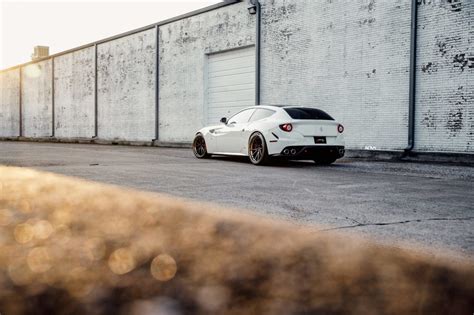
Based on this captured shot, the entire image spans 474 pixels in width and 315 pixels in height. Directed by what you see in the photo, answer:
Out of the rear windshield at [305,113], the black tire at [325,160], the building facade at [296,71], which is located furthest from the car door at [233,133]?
the building facade at [296,71]

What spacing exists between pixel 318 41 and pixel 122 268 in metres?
16.1

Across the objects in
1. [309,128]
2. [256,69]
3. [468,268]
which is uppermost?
[256,69]

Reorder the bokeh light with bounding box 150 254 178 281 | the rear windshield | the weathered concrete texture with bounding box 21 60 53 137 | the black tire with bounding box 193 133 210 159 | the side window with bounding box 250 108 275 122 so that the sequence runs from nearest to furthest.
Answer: the bokeh light with bounding box 150 254 178 281
the rear windshield
the side window with bounding box 250 108 275 122
the black tire with bounding box 193 133 210 159
the weathered concrete texture with bounding box 21 60 53 137

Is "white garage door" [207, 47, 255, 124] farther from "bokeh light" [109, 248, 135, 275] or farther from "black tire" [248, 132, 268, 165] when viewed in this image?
"bokeh light" [109, 248, 135, 275]

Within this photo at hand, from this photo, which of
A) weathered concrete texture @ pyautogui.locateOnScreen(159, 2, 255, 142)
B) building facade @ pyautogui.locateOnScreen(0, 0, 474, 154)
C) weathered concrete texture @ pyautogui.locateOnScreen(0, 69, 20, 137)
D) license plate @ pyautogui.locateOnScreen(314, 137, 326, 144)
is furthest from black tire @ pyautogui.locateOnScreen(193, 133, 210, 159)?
weathered concrete texture @ pyautogui.locateOnScreen(0, 69, 20, 137)

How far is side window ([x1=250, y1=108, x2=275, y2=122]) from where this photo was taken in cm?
1138

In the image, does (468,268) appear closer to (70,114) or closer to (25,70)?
(70,114)

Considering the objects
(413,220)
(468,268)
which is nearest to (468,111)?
(413,220)

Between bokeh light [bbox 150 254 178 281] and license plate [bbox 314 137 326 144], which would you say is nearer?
bokeh light [bbox 150 254 178 281]

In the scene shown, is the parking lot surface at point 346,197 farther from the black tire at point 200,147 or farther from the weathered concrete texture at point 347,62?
the weathered concrete texture at point 347,62

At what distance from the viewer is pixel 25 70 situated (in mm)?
38594

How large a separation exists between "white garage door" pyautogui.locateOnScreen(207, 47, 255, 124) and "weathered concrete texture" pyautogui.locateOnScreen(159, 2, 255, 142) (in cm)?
34

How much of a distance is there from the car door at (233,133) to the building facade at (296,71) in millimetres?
5625

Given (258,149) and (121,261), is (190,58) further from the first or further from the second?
(121,261)
